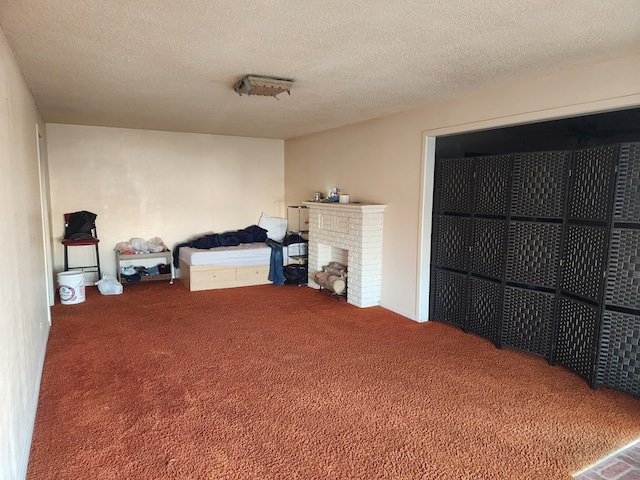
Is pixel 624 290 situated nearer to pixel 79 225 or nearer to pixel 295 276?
pixel 295 276

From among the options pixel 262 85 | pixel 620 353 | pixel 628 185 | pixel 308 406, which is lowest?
pixel 308 406

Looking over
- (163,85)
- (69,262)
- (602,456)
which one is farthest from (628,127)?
(69,262)

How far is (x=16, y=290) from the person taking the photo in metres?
2.24

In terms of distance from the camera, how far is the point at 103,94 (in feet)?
12.6

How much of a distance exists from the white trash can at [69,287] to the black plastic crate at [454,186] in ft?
14.1

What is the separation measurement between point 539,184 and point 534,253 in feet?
1.90

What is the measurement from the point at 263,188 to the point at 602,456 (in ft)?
Result: 19.2

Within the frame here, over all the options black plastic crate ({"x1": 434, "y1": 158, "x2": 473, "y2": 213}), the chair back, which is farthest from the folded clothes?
black plastic crate ({"x1": 434, "y1": 158, "x2": 473, "y2": 213})

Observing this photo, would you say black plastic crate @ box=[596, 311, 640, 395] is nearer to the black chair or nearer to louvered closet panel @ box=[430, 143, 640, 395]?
louvered closet panel @ box=[430, 143, 640, 395]

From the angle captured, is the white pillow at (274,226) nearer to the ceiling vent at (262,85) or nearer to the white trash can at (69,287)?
Result: the white trash can at (69,287)

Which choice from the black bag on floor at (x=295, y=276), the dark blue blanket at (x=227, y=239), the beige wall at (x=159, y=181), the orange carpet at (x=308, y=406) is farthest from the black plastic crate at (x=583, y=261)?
the beige wall at (x=159, y=181)

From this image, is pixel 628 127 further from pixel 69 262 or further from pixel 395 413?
pixel 69 262

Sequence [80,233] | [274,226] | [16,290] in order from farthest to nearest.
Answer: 1. [274,226]
2. [80,233]
3. [16,290]

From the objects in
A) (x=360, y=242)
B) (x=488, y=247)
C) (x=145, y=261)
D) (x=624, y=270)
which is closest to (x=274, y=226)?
(x=145, y=261)
